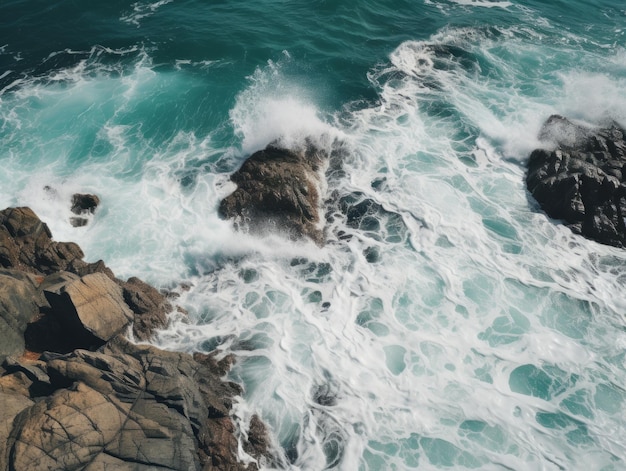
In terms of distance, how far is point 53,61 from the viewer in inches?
1194

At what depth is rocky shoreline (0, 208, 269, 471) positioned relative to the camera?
10.7 meters

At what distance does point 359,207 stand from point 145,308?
437 inches

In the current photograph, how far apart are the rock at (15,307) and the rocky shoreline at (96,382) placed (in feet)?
0.11

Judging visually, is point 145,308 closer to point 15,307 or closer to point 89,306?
point 89,306

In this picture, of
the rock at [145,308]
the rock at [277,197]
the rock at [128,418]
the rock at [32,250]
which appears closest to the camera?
the rock at [128,418]

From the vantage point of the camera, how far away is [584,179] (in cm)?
2083

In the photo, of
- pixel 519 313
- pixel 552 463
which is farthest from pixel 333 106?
pixel 552 463

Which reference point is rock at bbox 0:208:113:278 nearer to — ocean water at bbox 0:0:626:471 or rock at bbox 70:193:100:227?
ocean water at bbox 0:0:626:471

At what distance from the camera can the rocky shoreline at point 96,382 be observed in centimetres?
1073

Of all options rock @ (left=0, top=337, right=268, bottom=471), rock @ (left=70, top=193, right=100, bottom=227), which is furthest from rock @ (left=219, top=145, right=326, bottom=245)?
rock @ (left=0, top=337, right=268, bottom=471)

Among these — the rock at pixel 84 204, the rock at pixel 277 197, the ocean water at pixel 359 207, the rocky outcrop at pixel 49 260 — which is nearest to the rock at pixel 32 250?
the rocky outcrop at pixel 49 260

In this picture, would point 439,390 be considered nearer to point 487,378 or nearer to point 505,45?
point 487,378

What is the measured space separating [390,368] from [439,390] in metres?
1.84

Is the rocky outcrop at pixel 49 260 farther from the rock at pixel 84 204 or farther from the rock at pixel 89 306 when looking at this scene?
the rock at pixel 84 204
